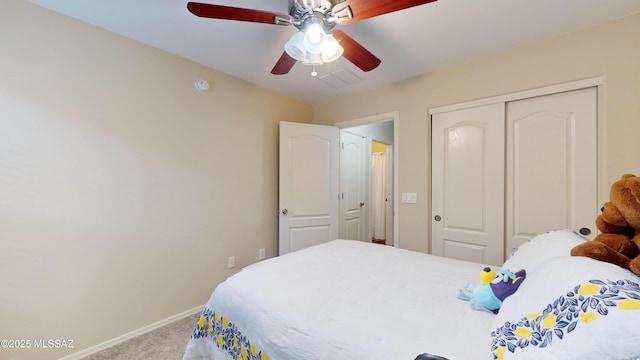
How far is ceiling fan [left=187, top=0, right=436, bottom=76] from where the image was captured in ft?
3.84

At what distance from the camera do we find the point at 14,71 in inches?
58.2

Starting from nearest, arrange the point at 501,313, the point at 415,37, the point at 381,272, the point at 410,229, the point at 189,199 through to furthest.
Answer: the point at 501,313, the point at 381,272, the point at 415,37, the point at 189,199, the point at 410,229

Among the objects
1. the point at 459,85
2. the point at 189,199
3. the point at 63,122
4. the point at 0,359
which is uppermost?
the point at 459,85

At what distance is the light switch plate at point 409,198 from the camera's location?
8.51 feet

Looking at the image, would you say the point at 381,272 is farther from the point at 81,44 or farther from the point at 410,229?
the point at 81,44

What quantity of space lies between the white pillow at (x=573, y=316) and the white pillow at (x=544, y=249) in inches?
9.6

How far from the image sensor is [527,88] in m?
2.01

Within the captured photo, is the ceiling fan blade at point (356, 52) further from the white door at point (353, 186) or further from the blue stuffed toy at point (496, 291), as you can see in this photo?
the white door at point (353, 186)

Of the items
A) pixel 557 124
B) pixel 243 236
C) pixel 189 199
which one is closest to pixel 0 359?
pixel 189 199

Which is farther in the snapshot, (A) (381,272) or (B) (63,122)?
(B) (63,122)

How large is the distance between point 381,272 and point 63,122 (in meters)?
2.29

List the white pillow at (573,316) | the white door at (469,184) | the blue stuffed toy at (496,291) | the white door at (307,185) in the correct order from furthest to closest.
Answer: the white door at (307,185), the white door at (469,184), the blue stuffed toy at (496,291), the white pillow at (573,316)

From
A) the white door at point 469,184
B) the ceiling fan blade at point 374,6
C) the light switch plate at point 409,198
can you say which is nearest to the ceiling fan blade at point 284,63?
the ceiling fan blade at point 374,6

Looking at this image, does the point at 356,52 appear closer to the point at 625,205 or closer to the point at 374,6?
the point at 374,6
